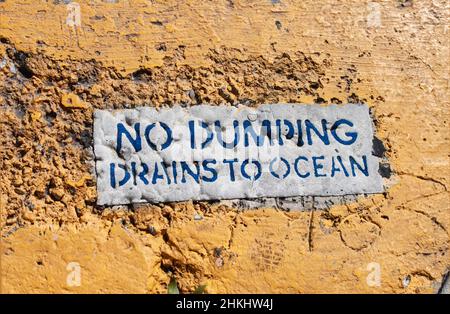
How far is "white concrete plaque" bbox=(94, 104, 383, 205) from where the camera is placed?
2.31 metres

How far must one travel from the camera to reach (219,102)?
2.40 meters

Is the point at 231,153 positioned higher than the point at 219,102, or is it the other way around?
the point at 219,102

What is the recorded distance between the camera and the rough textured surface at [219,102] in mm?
2266

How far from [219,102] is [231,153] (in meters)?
0.20

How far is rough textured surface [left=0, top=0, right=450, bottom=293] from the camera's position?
2.27 meters

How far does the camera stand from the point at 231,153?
7.73ft

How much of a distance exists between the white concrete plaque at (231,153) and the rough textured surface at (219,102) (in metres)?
0.04

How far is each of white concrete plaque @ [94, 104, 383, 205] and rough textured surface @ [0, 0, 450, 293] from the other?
1.7 inches
